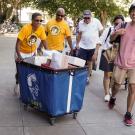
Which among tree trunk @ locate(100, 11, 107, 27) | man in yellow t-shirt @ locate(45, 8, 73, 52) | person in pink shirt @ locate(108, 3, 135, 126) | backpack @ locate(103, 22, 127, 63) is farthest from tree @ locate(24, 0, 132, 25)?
person in pink shirt @ locate(108, 3, 135, 126)

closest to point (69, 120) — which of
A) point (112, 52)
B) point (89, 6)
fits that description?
point (112, 52)

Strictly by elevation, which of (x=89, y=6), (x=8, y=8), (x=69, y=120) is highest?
(x=89, y=6)

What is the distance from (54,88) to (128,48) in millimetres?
1403

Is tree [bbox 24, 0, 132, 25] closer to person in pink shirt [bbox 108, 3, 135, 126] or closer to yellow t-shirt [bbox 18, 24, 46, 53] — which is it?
yellow t-shirt [bbox 18, 24, 46, 53]

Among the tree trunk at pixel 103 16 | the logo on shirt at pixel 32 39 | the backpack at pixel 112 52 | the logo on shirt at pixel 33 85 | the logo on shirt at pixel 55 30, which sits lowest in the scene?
the tree trunk at pixel 103 16

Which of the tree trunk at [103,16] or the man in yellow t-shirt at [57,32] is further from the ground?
the man in yellow t-shirt at [57,32]

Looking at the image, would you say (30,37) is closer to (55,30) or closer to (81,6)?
(55,30)

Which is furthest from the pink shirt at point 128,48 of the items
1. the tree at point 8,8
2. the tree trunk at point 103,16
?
the tree trunk at point 103,16

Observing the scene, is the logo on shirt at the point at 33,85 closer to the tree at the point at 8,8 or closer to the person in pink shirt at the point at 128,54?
the person in pink shirt at the point at 128,54

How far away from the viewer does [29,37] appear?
7.65 metres

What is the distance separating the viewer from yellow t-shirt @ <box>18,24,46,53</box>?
24.8ft

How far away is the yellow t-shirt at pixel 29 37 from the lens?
7.55 meters

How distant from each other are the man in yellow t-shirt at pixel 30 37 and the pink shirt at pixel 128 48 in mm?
1639

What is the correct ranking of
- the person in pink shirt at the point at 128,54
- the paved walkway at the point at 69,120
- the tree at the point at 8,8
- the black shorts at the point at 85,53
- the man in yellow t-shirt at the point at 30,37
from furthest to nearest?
1. the tree at the point at 8,8
2. the black shorts at the point at 85,53
3. the man in yellow t-shirt at the point at 30,37
4. the person in pink shirt at the point at 128,54
5. the paved walkway at the point at 69,120
